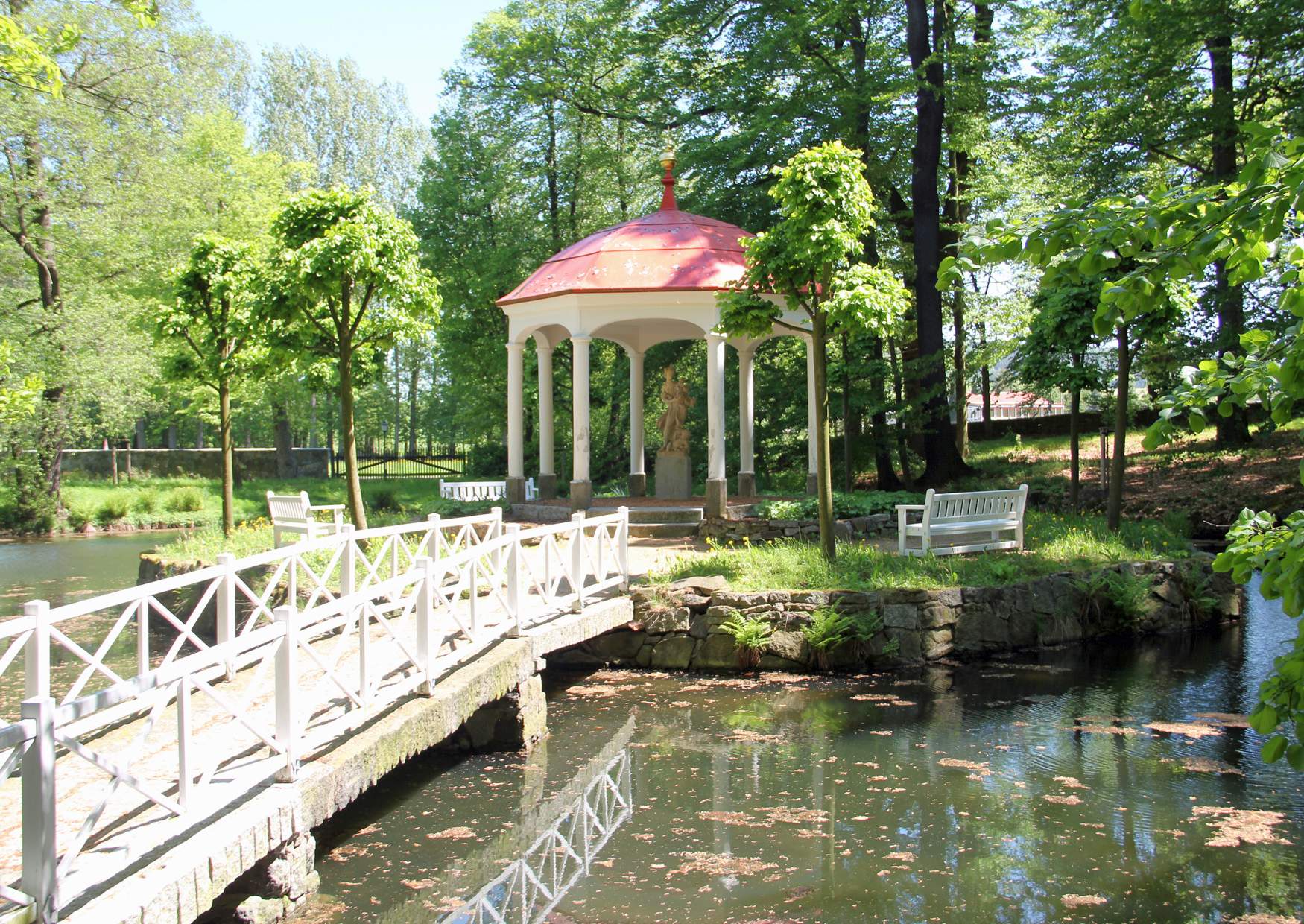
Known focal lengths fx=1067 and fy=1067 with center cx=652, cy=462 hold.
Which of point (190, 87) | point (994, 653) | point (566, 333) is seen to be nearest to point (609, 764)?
point (994, 653)

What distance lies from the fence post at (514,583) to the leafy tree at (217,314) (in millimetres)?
8380

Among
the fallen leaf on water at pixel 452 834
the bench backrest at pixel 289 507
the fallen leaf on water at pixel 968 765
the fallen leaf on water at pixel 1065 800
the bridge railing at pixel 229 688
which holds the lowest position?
the fallen leaf on water at pixel 452 834

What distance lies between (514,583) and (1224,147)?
17.2m

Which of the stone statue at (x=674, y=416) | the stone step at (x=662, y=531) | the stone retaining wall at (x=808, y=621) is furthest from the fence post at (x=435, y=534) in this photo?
the stone statue at (x=674, y=416)

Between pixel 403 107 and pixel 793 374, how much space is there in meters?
31.5

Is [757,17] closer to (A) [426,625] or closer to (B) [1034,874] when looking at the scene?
(A) [426,625]

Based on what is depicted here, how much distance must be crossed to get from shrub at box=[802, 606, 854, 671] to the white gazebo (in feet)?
15.1

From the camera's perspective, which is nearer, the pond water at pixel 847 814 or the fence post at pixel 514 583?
the pond water at pixel 847 814

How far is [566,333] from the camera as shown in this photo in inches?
798

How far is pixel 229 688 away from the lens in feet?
25.0

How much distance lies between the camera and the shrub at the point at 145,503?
92.6 ft

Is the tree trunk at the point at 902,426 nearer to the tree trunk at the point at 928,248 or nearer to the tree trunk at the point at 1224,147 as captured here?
the tree trunk at the point at 928,248

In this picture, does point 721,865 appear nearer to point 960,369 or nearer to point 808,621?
point 808,621

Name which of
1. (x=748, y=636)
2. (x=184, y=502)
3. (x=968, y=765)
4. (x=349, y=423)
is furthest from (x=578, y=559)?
(x=184, y=502)
